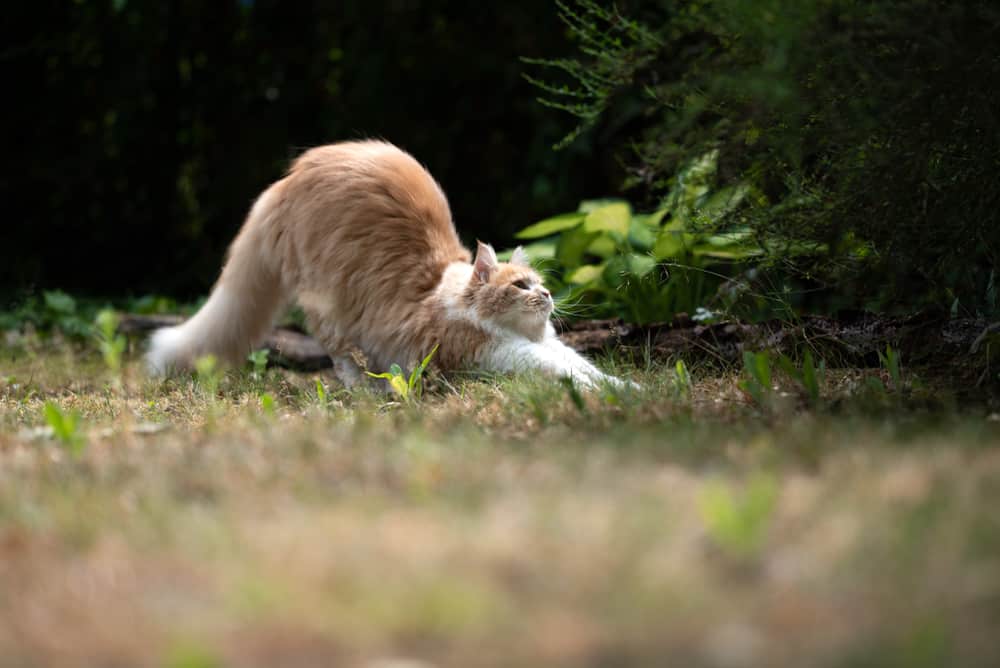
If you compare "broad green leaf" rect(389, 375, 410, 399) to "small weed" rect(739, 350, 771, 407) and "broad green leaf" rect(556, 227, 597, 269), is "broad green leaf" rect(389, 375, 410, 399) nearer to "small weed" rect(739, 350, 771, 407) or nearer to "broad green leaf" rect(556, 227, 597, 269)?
"small weed" rect(739, 350, 771, 407)

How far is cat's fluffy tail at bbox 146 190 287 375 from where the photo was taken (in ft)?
14.1

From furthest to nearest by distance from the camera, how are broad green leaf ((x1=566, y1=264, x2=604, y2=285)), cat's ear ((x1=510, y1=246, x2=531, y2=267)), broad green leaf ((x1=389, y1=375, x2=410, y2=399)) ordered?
1. broad green leaf ((x1=566, y1=264, x2=604, y2=285))
2. cat's ear ((x1=510, y1=246, x2=531, y2=267))
3. broad green leaf ((x1=389, y1=375, x2=410, y2=399))

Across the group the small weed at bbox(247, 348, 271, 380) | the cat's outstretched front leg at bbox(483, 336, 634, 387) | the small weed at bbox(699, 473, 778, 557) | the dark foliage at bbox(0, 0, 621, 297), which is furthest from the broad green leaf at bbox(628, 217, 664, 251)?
the small weed at bbox(699, 473, 778, 557)

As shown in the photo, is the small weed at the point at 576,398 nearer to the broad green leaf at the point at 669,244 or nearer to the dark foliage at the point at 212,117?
the broad green leaf at the point at 669,244

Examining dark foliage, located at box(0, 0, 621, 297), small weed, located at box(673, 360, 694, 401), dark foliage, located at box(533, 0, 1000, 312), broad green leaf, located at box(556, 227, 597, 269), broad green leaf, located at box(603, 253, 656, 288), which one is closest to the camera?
dark foliage, located at box(533, 0, 1000, 312)

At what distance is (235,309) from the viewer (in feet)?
14.2

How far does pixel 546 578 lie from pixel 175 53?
654cm

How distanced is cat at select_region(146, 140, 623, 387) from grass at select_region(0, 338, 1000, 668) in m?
1.15

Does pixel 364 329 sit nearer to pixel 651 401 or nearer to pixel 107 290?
pixel 651 401

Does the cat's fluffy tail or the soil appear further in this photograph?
the cat's fluffy tail

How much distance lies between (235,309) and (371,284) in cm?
70

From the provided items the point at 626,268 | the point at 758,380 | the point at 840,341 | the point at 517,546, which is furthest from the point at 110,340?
the point at 517,546

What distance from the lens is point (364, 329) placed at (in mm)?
4059

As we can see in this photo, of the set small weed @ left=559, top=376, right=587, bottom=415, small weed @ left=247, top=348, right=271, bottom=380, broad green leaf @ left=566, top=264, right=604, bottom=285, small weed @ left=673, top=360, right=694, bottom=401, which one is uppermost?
small weed @ left=559, top=376, right=587, bottom=415
